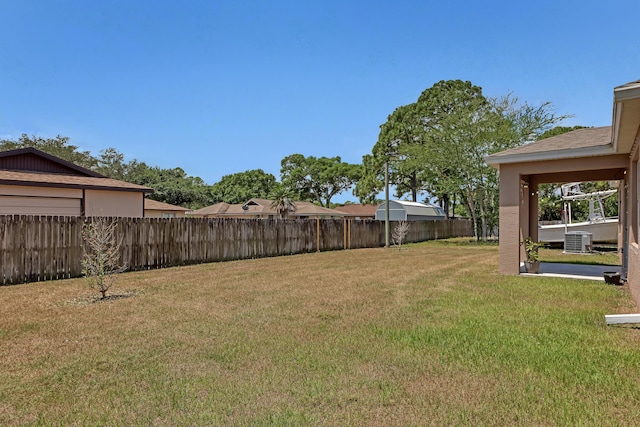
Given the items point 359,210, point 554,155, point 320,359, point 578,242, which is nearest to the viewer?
point 320,359

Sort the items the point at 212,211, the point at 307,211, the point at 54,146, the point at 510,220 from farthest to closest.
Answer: the point at 307,211 < the point at 212,211 < the point at 54,146 < the point at 510,220

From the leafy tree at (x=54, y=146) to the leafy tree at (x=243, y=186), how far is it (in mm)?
18674

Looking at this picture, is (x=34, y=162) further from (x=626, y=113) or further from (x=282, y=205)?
(x=282, y=205)

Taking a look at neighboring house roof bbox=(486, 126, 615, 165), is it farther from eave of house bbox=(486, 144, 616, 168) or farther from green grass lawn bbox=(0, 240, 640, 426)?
green grass lawn bbox=(0, 240, 640, 426)

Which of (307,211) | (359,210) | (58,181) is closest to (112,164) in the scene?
(307,211)

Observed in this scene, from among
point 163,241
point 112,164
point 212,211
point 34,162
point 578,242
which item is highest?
point 112,164

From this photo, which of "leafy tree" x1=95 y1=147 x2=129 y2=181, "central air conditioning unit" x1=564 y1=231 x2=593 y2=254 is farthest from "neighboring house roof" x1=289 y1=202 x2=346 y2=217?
"central air conditioning unit" x1=564 y1=231 x2=593 y2=254

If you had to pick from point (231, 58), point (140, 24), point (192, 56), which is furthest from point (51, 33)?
point (231, 58)

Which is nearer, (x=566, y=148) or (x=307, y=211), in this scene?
(x=566, y=148)

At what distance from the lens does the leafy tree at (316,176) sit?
5691cm

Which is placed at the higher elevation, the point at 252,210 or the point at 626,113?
the point at 626,113

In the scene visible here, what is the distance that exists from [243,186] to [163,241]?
4949 centimetres

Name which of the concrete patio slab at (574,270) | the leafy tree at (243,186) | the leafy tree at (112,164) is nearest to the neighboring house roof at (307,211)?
the leafy tree at (243,186)

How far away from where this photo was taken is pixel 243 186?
60844 mm
